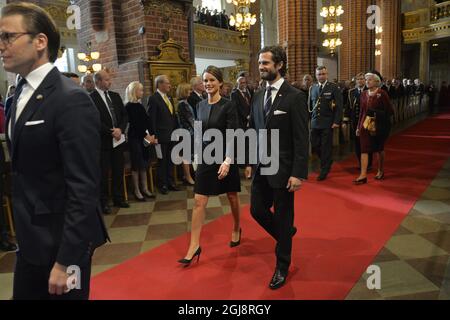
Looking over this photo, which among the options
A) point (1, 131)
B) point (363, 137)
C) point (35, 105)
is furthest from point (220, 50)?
point (35, 105)

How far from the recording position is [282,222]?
2877mm

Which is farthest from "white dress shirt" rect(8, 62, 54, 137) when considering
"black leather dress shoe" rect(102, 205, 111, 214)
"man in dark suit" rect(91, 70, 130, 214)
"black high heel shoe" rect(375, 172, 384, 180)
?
"black high heel shoe" rect(375, 172, 384, 180)

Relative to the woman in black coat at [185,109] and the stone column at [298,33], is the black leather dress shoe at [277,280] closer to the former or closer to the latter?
the woman in black coat at [185,109]

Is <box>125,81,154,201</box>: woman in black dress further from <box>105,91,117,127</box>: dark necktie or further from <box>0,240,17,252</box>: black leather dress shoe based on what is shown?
<box>0,240,17,252</box>: black leather dress shoe

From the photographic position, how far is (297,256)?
→ 3.45 meters

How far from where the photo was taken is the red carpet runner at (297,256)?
287 centimetres

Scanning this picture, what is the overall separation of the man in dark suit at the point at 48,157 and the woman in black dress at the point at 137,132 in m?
3.79

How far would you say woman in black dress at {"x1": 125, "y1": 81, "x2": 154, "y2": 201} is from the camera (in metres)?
5.24

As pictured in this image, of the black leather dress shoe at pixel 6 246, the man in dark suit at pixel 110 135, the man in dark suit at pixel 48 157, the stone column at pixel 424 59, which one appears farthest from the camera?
the stone column at pixel 424 59

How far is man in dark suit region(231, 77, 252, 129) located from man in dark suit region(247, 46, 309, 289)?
12.6ft

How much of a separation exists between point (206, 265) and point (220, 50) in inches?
616

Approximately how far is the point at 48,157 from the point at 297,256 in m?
2.64

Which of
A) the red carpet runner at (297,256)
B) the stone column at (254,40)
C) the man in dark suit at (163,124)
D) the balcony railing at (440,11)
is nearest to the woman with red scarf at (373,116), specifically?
the red carpet runner at (297,256)

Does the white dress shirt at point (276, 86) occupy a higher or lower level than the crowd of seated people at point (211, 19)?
lower
